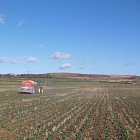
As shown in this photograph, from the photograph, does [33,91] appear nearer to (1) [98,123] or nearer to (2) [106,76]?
(1) [98,123]

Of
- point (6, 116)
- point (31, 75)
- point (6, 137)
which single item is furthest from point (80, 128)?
point (31, 75)

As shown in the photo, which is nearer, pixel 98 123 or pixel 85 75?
pixel 98 123

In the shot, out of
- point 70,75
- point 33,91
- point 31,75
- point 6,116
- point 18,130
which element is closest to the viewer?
point 18,130

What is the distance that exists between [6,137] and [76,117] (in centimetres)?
845

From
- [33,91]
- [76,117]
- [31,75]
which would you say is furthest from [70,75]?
[76,117]

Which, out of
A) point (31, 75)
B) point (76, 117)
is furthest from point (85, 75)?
point (76, 117)

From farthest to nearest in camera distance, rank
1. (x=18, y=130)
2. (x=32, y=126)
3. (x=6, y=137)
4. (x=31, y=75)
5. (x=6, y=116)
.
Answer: (x=31, y=75), (x=6, y=116), (x=32, y=126), (x=18, y=130), (x=6, y=137)

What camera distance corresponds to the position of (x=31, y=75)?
16225 centimetres

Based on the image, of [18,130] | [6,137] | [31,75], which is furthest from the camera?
[31,75]

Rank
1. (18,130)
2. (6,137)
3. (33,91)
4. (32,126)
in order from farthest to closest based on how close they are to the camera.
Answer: (33,91) < (32,126) < (18,130) < (6,137)

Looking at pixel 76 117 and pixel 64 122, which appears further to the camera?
pixel 76 117

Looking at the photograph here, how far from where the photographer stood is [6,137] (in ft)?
53.2

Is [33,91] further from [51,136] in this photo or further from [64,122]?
[51,136]

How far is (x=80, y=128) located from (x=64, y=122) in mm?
2405
